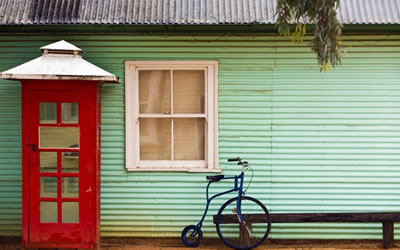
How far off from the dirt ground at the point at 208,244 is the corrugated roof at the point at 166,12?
3300 millimetres

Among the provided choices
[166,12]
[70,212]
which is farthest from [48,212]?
[166,12]

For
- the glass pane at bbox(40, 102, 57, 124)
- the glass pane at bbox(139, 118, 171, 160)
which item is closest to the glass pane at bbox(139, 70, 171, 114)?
the glass pane at bbox(139, 118, 171, 160)

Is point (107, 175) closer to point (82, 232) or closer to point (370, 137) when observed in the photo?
point (82, 232)

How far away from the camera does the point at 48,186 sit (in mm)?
7074

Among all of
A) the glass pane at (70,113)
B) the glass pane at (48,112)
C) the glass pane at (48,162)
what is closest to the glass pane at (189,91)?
the glass pane at (70,113)

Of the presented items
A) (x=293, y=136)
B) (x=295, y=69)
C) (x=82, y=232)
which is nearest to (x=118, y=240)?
(x=82, y=232)

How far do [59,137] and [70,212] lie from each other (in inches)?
42.5

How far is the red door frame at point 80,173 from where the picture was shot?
6.99 meters

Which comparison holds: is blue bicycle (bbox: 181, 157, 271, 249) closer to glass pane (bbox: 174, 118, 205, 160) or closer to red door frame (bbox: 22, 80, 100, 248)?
glass pane (bbox: 174, 118, 205, 160)

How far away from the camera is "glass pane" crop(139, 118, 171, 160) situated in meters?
7.76

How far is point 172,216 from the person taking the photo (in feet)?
25.1

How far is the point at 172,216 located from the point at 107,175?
3.89 feet

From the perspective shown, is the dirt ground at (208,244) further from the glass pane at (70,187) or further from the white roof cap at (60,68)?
the white roof cap at (60,68)

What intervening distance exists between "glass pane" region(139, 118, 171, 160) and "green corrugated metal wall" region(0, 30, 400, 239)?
0.31 metres
